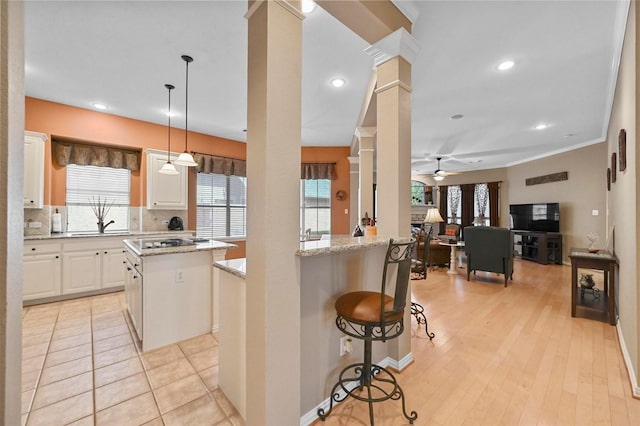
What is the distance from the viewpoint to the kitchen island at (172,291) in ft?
7.77

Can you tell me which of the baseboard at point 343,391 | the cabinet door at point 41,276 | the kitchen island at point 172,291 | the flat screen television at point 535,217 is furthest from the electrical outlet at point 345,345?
the flat screen television at point 535,217

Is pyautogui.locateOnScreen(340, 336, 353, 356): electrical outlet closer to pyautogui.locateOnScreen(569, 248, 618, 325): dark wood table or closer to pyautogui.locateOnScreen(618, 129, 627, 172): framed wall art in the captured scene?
pyautogui.locateOnScreen(618, 129, 627, 172): framed wall art

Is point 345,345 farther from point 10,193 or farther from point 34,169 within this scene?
point 34,169

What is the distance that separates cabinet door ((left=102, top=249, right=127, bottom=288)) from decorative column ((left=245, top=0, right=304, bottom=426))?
3.65 meters

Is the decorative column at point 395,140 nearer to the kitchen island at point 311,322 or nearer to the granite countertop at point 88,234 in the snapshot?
the kitchen island at point 311,322

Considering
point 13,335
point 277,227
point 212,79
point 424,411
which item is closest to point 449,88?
point 212,79

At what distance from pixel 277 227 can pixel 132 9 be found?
7.67 feet

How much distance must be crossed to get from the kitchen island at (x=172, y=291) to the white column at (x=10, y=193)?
2.05 metres

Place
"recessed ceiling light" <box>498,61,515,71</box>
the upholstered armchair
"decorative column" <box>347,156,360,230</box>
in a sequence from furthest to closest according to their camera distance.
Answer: "decorative column" <box>347,156,360,230</box>
the upholstered armchair
"recessed ceiling light" <box>498,61,515,71</box>

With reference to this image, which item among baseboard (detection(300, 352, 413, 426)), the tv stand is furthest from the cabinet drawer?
the tv stand

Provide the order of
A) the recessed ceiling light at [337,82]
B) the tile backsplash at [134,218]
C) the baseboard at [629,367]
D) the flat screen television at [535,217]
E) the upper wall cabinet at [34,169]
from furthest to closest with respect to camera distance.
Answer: the flat screen television at [535,217]
the tile backsplash at [134,218]
the upper wall cabinet at [34,169]
the recessed ceiling light at [337,82]
the baseboard at [629,367]

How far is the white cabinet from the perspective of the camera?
3383mm

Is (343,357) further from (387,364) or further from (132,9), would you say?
(132,9)

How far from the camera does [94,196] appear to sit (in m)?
4.32
